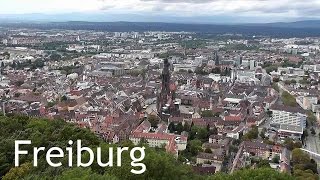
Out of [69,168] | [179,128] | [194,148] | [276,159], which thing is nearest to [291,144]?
[276,159]

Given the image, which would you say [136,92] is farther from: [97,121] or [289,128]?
[289,128]

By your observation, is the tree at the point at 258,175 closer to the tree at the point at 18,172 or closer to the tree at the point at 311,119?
the tree at the point at 18,172

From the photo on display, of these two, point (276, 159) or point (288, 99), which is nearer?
point (276, 159)

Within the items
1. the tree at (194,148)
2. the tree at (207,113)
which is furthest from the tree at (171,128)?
the tree at (207,113)

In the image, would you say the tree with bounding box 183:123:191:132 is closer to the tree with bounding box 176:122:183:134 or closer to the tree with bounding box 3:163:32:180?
the tree with bounding box 176:122:183:134

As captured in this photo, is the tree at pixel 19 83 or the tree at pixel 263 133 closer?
the tree at pixel 263 133

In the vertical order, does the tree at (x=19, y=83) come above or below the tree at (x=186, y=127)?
below

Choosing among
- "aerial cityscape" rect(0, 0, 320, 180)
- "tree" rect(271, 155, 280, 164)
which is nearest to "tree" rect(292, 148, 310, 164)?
"aerial cityscape" rect(0, 0, 320, 180)

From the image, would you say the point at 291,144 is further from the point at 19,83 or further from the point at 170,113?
the point at 19,83
